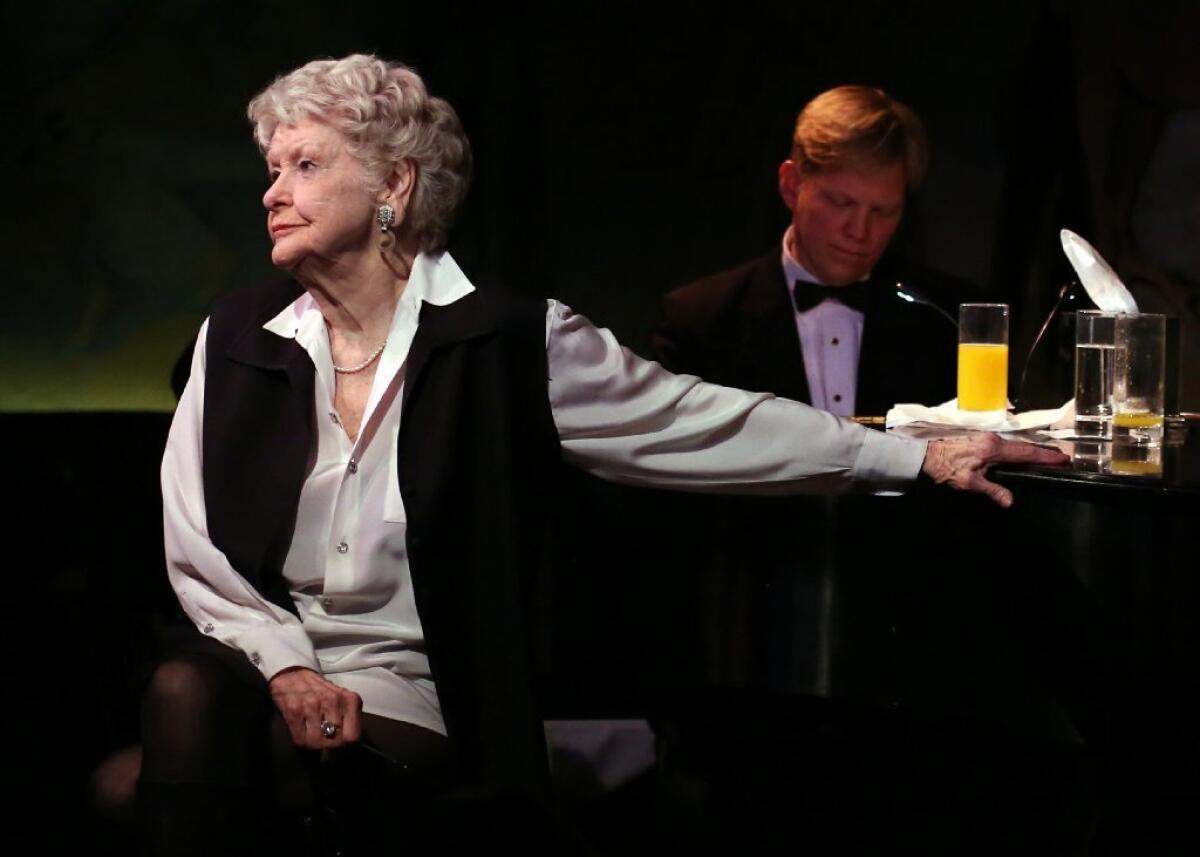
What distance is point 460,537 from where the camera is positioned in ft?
8.29

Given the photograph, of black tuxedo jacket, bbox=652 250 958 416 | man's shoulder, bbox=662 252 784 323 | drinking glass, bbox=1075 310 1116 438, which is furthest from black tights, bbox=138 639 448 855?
man's shoulder, bbox=662 252 784 323

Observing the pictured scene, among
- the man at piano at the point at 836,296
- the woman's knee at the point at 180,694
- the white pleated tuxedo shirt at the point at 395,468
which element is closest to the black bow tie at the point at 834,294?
the man at piano at the point at 836,296

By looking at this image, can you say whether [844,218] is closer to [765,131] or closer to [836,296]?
[836,296]

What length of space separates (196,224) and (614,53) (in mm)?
1171

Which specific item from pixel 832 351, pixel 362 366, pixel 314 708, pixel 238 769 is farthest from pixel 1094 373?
pixel 238 769

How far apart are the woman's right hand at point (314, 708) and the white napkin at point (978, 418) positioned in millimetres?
1443

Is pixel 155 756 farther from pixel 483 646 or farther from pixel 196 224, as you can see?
pixel 196 224

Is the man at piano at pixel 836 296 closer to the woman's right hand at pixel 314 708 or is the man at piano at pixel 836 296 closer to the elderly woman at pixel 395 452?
the elderly woman at pixel 395 452

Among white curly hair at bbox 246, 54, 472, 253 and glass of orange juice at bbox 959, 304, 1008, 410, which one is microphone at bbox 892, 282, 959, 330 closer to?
glass of orange juice at bbox 959, 304, 1008, 410

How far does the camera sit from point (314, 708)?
7.52 feet

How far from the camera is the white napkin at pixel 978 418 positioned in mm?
3217

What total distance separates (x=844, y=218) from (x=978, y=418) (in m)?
0.94

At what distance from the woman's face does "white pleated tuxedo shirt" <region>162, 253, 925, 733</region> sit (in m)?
0.13

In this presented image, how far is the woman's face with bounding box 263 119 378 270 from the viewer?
260cm
